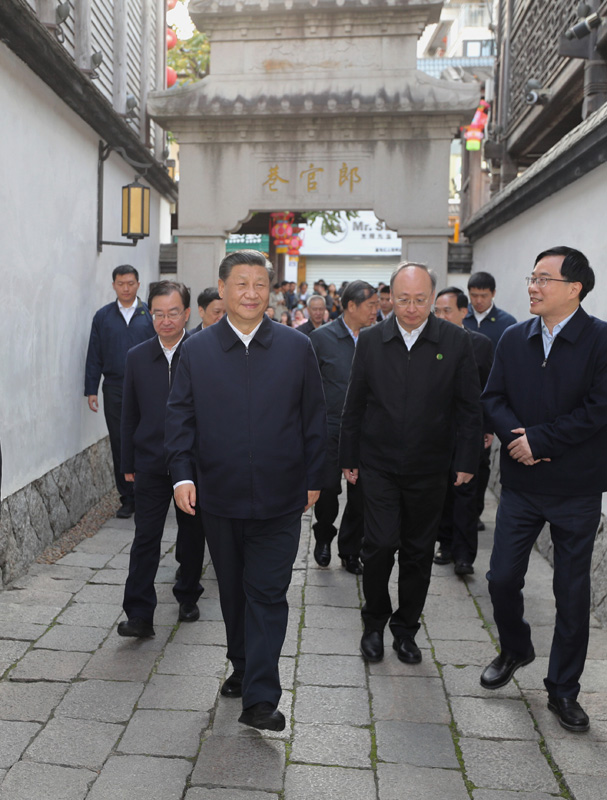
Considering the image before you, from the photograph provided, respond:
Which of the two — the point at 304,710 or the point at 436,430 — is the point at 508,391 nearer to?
the point at 436,430

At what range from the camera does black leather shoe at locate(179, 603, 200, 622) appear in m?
5.45

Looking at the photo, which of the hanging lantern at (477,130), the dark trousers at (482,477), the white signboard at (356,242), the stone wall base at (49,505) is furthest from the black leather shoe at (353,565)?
the white signboard at (356,242)

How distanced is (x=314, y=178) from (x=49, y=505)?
6.23 metres

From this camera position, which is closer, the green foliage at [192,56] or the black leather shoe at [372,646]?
the black leather shoe at [372,646]

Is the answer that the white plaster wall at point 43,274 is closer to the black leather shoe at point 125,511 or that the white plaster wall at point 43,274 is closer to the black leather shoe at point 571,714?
the black leather shoe at point 125,511

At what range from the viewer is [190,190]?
12.0 meters

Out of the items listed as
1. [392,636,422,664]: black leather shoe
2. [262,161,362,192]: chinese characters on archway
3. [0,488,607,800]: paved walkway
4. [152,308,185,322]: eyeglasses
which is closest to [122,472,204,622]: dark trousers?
[0,488,607,800]: paved walkway

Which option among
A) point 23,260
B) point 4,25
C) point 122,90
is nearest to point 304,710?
point 23,260

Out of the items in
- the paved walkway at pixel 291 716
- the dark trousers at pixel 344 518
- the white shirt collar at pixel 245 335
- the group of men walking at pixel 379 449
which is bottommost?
the paved walkway at pixel 291 716

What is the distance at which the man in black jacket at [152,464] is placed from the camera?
518cm

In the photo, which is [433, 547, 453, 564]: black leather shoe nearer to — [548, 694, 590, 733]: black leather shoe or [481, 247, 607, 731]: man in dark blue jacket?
[481, 247, 607, 731]: man in dark blue jacket

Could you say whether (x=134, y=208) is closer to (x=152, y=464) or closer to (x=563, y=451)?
(x=152, y=464)

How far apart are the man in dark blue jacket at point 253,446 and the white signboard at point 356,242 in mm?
33272

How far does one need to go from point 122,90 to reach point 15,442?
541 cm
